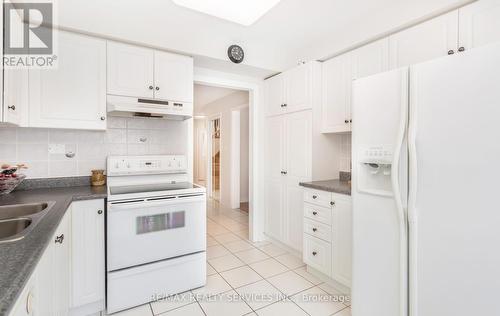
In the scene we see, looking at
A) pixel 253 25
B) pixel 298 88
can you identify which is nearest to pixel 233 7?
pixel 253 25

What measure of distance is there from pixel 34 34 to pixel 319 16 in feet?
7.61

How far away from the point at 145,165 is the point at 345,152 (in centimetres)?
210

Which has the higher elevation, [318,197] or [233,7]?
[233,7]

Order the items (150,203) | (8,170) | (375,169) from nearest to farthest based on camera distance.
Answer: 1. (375,169)
2. (8,170)
3. (150,203)

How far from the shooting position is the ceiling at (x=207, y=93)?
441cm

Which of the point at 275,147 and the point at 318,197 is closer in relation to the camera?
the point at 318,197

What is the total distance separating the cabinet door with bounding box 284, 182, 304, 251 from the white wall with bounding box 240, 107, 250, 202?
96.5 inches

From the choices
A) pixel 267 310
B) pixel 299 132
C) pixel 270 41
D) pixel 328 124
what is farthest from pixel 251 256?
pixel 270 41

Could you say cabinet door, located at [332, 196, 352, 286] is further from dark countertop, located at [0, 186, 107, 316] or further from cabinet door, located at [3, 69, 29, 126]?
cabinet door, located at [3, 69, 29, 126]

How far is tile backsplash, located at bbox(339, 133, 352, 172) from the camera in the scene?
2712 millimetres

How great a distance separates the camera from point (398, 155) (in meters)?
1.37

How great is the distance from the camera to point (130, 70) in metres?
2.22

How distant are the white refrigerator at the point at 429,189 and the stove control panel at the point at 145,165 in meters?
1.72

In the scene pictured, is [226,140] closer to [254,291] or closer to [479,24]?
[254,291]
